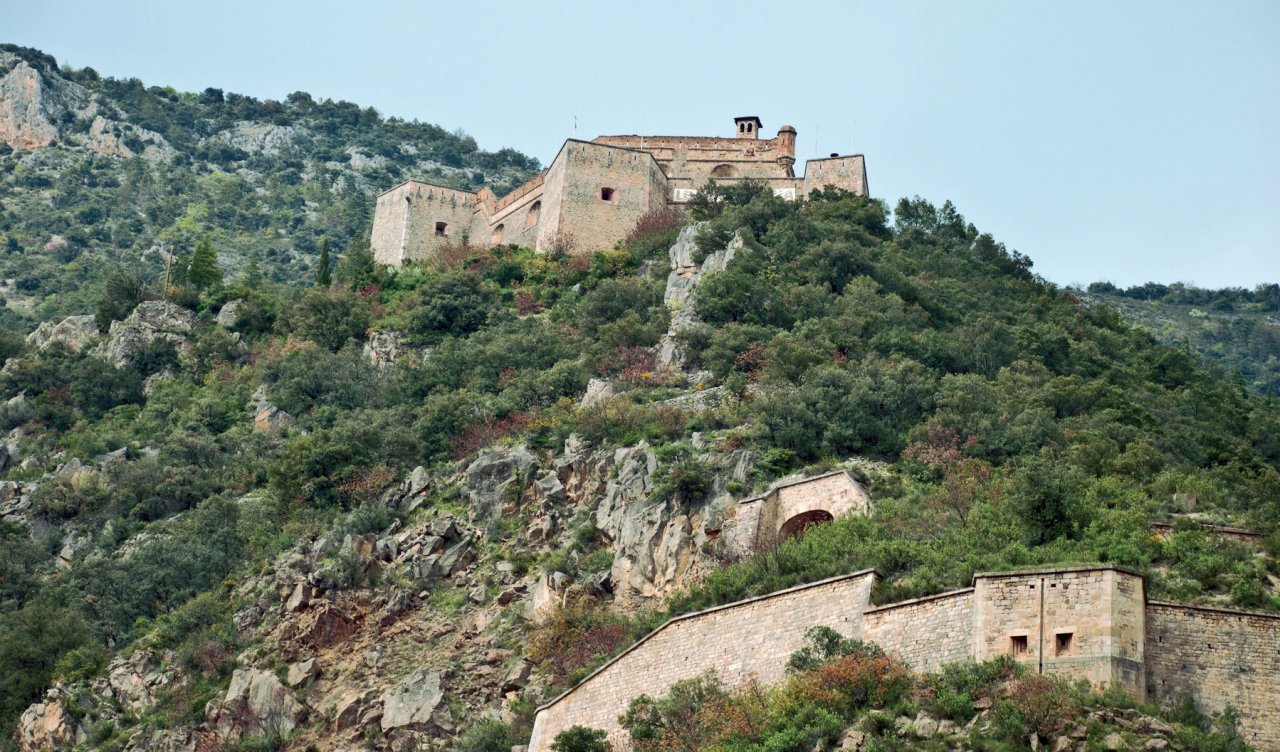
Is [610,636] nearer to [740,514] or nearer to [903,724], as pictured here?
[740,514]

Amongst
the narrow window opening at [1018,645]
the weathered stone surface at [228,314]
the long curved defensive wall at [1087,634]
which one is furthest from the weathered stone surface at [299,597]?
the weathered stone surface at [228,314]

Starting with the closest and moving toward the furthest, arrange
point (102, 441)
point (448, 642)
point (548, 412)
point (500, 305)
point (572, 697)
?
point (572, 697) < point (448, 642) < point (548, 412) < point (102, 441) < point (500, 305)

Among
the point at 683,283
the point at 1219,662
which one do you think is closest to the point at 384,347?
the point at 683,283

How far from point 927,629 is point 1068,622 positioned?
79.0 inches

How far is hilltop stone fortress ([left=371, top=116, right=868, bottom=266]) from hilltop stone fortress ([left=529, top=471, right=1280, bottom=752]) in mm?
28809

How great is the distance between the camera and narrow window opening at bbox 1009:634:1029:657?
78.9 feet

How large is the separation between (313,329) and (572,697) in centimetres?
2465

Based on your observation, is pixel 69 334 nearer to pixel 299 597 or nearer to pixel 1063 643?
pixel 299 597

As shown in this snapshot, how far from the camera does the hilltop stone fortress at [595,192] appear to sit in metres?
55.4

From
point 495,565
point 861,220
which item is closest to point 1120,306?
point 861,220

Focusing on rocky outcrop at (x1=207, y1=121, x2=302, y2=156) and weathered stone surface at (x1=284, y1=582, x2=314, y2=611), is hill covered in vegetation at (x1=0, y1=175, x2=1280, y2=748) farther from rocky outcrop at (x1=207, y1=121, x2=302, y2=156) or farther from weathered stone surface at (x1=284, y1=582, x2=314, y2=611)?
rocky outcrop at (x1=207, y1=121, x2=302, y2=156)

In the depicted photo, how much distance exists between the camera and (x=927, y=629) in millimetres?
25062

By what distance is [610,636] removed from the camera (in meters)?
31.1

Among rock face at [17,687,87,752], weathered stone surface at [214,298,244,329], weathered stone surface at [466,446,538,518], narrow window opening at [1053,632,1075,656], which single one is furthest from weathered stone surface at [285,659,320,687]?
weathered stone surface at [214,298,244,329]
